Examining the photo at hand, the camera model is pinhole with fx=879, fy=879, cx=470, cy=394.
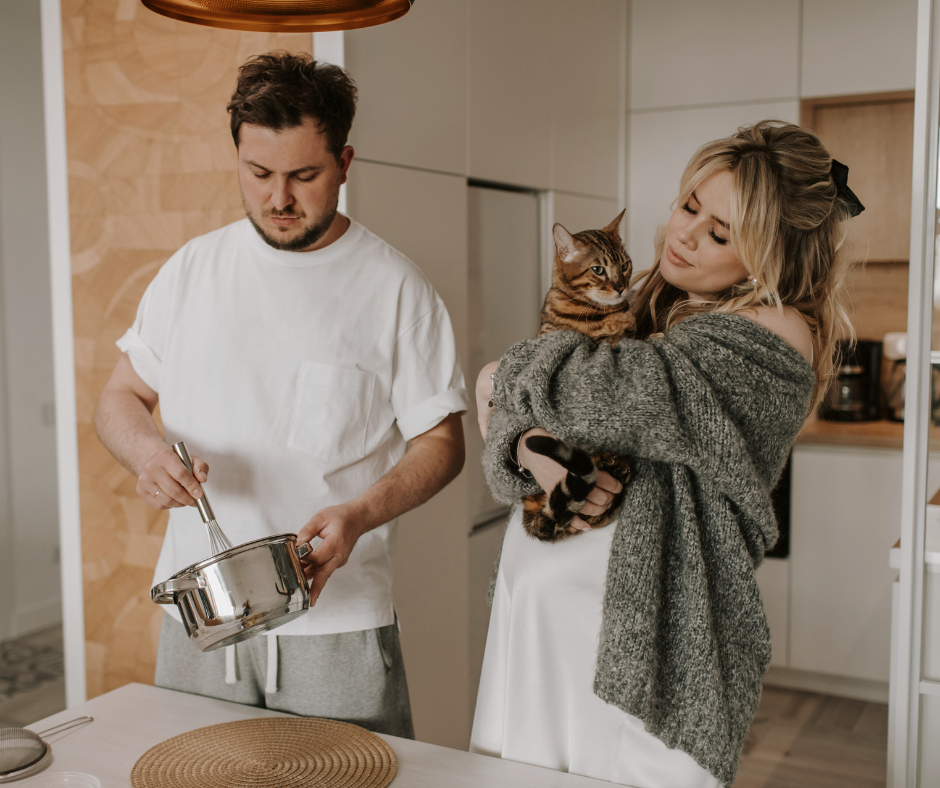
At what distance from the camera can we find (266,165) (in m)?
1.53

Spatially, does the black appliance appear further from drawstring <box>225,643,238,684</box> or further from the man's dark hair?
drawstring <box>225,643,238,684</box>

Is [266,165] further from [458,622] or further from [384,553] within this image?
[458,622]

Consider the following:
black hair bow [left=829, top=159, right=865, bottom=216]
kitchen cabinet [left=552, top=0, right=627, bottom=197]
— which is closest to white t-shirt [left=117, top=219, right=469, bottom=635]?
black hair bow [left=829, top=159, right=865, bottom=216]

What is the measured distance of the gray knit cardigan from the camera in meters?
1.07

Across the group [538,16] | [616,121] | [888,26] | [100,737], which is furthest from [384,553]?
[888,26]

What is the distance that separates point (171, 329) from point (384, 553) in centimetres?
55

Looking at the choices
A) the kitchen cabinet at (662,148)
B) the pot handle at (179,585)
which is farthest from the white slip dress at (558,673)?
the kitchen cabinet at (662,148)

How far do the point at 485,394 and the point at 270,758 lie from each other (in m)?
0.58

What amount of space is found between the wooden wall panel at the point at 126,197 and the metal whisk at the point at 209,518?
75cm

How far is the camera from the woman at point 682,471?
1080 mm

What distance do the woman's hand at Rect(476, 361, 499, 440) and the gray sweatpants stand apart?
0.46 m

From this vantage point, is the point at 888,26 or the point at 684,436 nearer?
the point at 684,436

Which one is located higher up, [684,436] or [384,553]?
[684,436]

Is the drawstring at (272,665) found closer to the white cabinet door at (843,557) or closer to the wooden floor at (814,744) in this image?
the wooden floor at (814,744)
